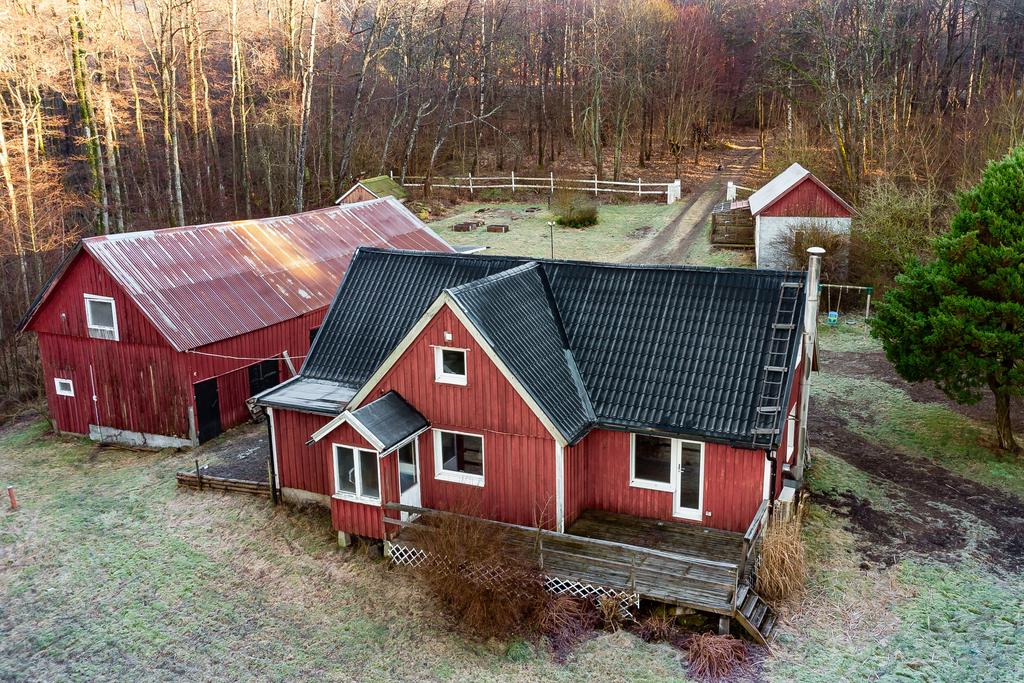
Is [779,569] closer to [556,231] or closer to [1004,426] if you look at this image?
[1004,426]

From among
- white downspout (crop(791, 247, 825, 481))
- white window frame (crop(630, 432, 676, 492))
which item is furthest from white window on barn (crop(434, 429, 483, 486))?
white downspout (crop(791, 247, 825, 481))

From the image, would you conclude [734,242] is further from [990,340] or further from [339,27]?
[339,27]

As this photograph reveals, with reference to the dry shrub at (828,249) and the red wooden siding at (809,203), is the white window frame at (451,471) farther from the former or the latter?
the red wooden siding at (809,203)

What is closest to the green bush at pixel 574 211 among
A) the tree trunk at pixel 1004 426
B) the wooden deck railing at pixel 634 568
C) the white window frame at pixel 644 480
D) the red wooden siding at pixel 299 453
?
the tree trunk at pixel 1004 426

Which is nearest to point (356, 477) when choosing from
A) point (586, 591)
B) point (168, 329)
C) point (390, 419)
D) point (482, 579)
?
point (390, 419)

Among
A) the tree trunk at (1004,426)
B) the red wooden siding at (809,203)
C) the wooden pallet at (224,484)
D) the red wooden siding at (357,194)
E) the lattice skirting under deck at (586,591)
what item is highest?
the red wooden siding at (357,194)

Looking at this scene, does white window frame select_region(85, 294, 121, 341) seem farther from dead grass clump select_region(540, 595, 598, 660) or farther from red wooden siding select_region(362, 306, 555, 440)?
dead grass clump select_region(540, 595, 598, 660)
